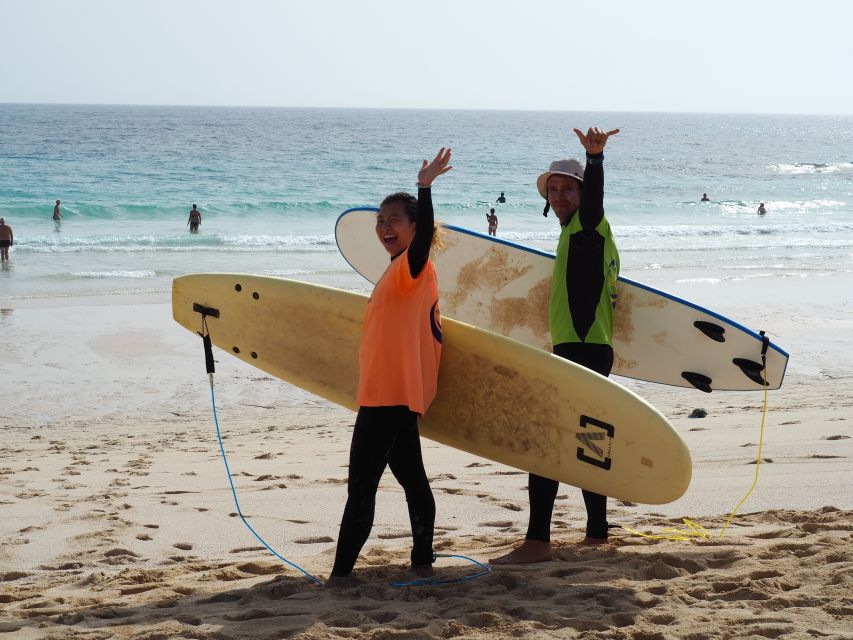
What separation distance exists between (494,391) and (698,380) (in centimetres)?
143

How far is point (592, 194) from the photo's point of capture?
3215mm

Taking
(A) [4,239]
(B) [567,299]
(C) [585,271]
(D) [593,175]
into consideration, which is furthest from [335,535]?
(A) [4,239]

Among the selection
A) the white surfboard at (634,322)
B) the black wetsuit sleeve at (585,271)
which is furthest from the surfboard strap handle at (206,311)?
the black wetsuit sleeve at (585,271)

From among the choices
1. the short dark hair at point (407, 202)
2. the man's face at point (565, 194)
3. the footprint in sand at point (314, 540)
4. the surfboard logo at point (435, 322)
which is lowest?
the footprint in sand at point (314, 540)

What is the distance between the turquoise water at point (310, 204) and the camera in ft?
57.5

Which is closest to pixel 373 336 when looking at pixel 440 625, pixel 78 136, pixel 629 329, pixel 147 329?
pixel 440 625

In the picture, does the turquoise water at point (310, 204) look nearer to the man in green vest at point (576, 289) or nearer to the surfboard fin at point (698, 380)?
the surfboard fin at point (698, 380)

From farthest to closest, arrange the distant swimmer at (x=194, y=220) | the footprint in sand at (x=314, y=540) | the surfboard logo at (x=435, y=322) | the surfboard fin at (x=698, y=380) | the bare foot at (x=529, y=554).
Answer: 1. the distant swimmer at (x=194, y=220)
2. the surfboard fin at (x=698, y=380)
3. the footprint in sand at (x=314, y=540)
4. the bare foot at (x=529, y=554)
5. the surfboard logo at (x=435, y=322)

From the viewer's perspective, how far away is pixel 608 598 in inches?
111

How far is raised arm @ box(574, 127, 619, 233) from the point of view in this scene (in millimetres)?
3184

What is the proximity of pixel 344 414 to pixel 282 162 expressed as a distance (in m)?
41.1

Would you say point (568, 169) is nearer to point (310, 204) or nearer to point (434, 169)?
point (434, 169)

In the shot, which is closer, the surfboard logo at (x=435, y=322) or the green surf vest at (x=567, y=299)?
the surfboard logo at (x=435, y=322)

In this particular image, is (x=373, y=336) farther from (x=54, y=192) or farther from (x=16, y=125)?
(x=16, y=125)
